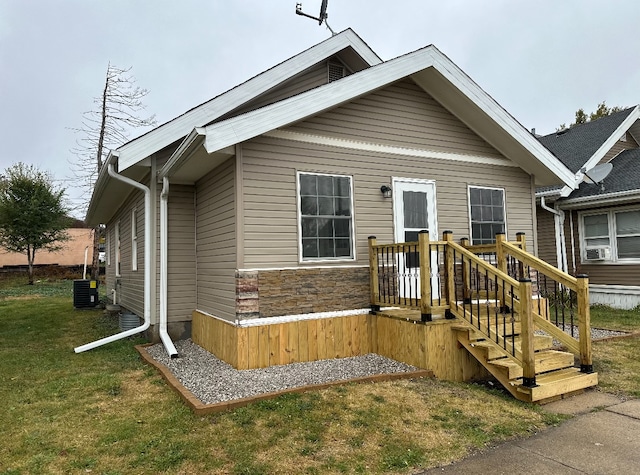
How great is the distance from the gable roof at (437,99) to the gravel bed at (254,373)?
272 centimetres

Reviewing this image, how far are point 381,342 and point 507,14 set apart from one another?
1809 cm

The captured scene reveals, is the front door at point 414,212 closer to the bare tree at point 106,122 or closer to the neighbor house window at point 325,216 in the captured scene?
the neighbor house window at point 325,216

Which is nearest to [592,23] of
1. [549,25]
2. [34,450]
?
[549,25]

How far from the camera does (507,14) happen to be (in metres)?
18.9

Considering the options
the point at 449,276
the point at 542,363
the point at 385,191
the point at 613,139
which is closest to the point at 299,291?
the point at 449,276

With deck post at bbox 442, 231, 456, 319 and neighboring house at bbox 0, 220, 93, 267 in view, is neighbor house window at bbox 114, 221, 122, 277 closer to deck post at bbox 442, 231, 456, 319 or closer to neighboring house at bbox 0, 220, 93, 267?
deck post at bbox 442, 231, 456, 319

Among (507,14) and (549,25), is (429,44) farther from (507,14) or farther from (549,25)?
(549,25)

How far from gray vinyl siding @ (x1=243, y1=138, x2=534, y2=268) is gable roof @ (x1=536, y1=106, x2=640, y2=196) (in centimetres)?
382

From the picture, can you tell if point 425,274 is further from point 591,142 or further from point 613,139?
point 591,142

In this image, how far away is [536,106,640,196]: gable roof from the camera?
1211 cm

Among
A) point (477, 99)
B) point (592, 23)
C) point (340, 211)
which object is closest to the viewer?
point (340, 211)

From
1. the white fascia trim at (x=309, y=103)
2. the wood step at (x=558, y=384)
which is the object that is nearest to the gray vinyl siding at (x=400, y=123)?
the white fascia trim at (x=309, y=103)

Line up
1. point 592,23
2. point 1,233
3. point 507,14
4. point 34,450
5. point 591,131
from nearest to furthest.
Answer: point 34,450 < point 591,131 < point 507,14 < point 592,23 < point 1,233

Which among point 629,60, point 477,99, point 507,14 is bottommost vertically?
point 477,99
